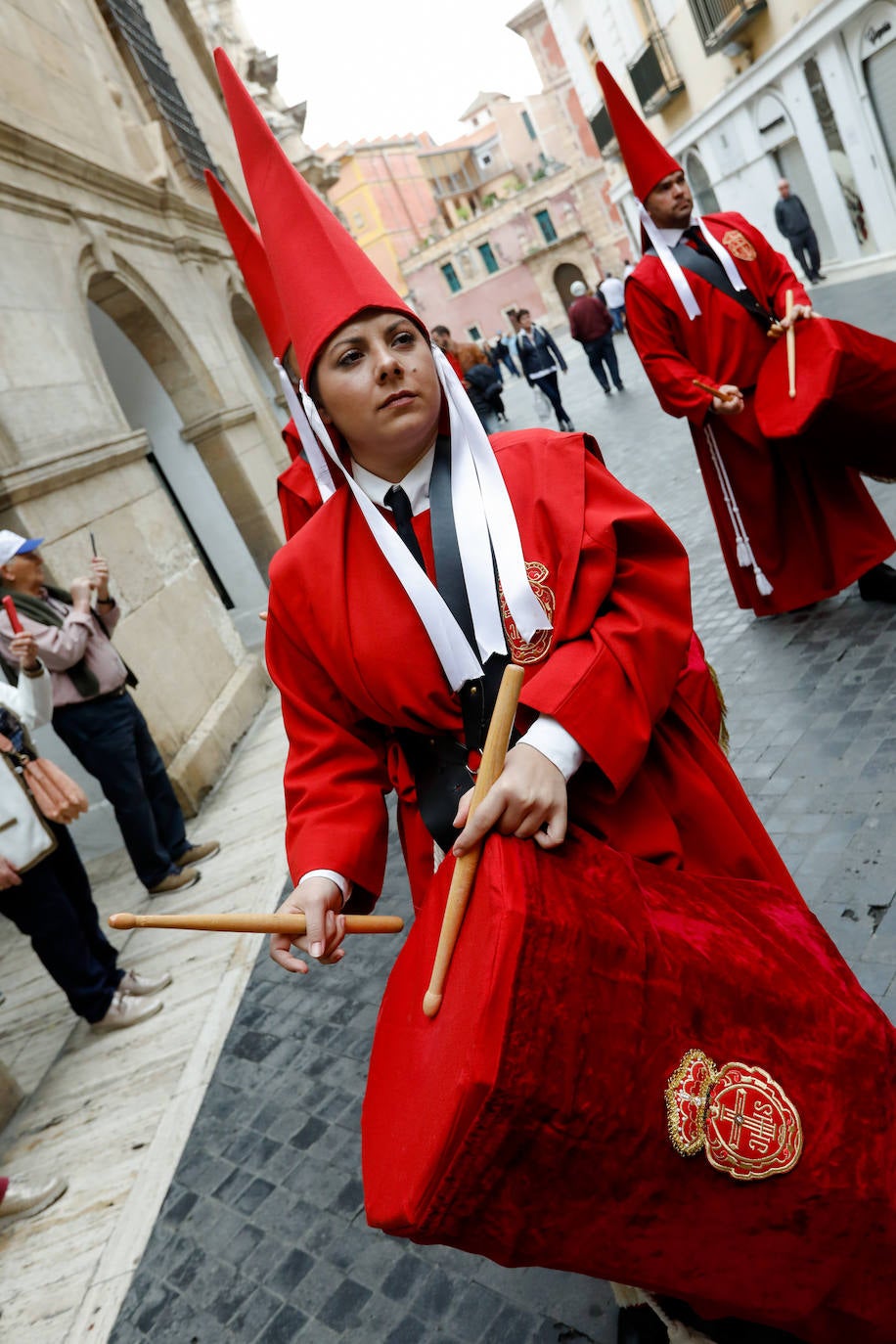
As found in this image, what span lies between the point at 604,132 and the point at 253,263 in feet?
79.9

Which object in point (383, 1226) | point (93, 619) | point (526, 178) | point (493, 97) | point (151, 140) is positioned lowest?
point (383, 1226)

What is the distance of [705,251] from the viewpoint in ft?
14.0

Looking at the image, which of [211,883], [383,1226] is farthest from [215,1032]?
[383,1226]

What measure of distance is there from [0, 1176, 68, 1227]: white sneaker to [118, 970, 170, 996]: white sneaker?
1.02 meters

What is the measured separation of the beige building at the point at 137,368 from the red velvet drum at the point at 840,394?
418cm

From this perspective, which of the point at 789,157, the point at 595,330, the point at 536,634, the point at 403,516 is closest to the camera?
the point at 536,634

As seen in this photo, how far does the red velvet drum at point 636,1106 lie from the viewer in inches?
47.3

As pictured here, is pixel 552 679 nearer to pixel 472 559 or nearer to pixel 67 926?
pixel 472 559

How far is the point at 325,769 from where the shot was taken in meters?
1.93

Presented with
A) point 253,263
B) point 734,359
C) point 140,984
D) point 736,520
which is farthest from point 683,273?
point 140,984

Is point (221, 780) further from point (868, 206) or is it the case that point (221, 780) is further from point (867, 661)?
point (868, 206)

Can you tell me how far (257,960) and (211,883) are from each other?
3.39ft

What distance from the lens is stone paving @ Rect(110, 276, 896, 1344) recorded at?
2330 millimetres

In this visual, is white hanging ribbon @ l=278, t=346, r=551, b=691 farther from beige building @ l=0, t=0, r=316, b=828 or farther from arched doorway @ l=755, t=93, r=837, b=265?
arched doorway @ l=755, t=93, r=837, b=265
